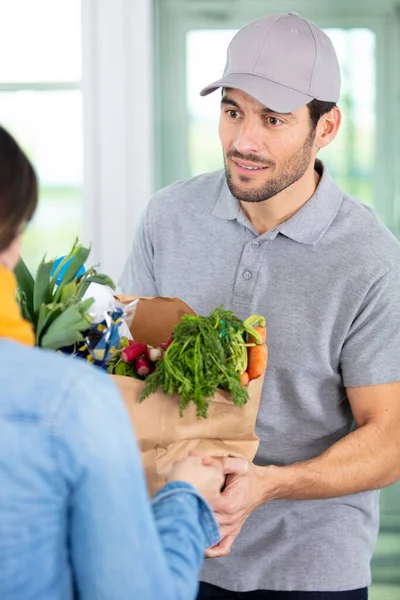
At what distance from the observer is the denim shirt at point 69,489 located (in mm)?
977

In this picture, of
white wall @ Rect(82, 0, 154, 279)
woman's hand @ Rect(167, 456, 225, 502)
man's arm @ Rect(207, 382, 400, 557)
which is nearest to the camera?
woman's hand @ Rect(167, 456, 225, 502)

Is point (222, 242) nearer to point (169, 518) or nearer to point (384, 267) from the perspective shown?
point (384, 267)

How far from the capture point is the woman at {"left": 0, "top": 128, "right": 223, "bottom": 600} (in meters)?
0.98

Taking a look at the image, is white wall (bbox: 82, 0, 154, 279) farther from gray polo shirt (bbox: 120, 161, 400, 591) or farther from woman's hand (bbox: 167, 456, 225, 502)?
woman's hand (bbox: 167, 456, 225, 502)

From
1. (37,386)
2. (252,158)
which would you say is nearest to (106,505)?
(37,386)

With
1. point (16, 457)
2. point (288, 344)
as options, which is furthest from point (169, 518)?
point (288, 344)

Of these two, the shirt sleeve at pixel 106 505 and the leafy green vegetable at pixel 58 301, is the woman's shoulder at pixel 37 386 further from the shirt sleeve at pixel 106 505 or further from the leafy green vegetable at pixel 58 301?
the leafy green vegetable at pixel 58 301

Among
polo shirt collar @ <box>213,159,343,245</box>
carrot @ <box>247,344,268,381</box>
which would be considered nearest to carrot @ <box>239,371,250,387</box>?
carrot @ <box>247,344,268,381</box>

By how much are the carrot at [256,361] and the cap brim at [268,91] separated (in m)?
0.59

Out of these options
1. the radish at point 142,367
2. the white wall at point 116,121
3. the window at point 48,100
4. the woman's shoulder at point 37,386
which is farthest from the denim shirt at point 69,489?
the window at point 48,100

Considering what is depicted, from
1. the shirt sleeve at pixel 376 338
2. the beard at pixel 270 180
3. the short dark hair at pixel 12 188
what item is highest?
the short dark hair at pixel 12 188

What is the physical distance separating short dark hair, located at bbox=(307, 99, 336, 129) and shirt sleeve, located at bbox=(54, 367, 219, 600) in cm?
111

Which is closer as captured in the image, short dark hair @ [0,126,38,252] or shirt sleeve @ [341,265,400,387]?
short dark hair @ [0,126,38,252]

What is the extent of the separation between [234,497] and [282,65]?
3.13ft
